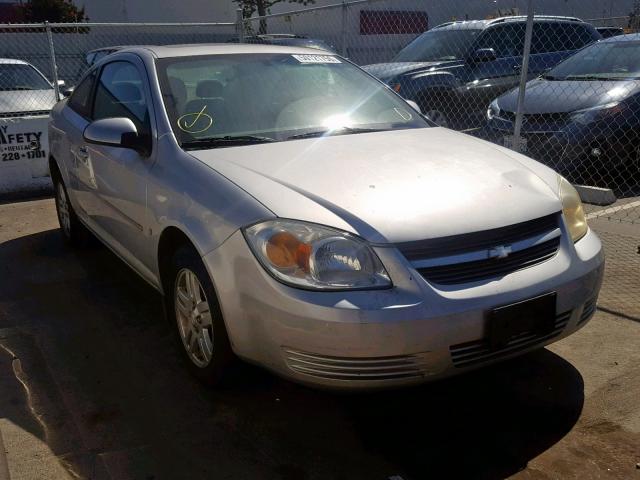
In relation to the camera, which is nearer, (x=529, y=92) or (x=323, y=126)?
(x=323, y=126)

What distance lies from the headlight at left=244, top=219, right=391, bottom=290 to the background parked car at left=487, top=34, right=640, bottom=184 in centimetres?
416

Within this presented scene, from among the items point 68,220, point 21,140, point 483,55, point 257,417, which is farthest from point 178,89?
point 483,55

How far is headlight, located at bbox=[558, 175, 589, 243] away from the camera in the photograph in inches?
114

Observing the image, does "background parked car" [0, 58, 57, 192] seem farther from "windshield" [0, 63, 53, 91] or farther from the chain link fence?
"windshield" [0, 63, 53, 91]

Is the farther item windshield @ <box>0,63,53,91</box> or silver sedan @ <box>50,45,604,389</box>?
windshield @ <box>0,63,53,91</box>

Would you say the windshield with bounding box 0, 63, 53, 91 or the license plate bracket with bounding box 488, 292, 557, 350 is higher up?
the windshield with bounding box 0, 63, 53, 91

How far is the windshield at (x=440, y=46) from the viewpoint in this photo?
29.0 ft

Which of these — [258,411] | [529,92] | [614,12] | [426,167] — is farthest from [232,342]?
[614,12]

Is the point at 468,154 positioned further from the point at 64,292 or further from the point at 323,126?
the point at 64,292

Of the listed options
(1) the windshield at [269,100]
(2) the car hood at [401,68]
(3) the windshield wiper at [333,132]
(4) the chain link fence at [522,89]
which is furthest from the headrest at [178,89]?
(2) the car hood at [401,68]

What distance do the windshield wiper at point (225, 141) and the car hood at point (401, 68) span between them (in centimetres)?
523

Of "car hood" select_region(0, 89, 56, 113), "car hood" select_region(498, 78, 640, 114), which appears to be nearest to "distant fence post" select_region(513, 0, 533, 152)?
"car hood" select_region(498, 78, 640, 114)

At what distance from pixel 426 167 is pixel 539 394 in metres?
1.19

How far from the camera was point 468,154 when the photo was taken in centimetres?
320
